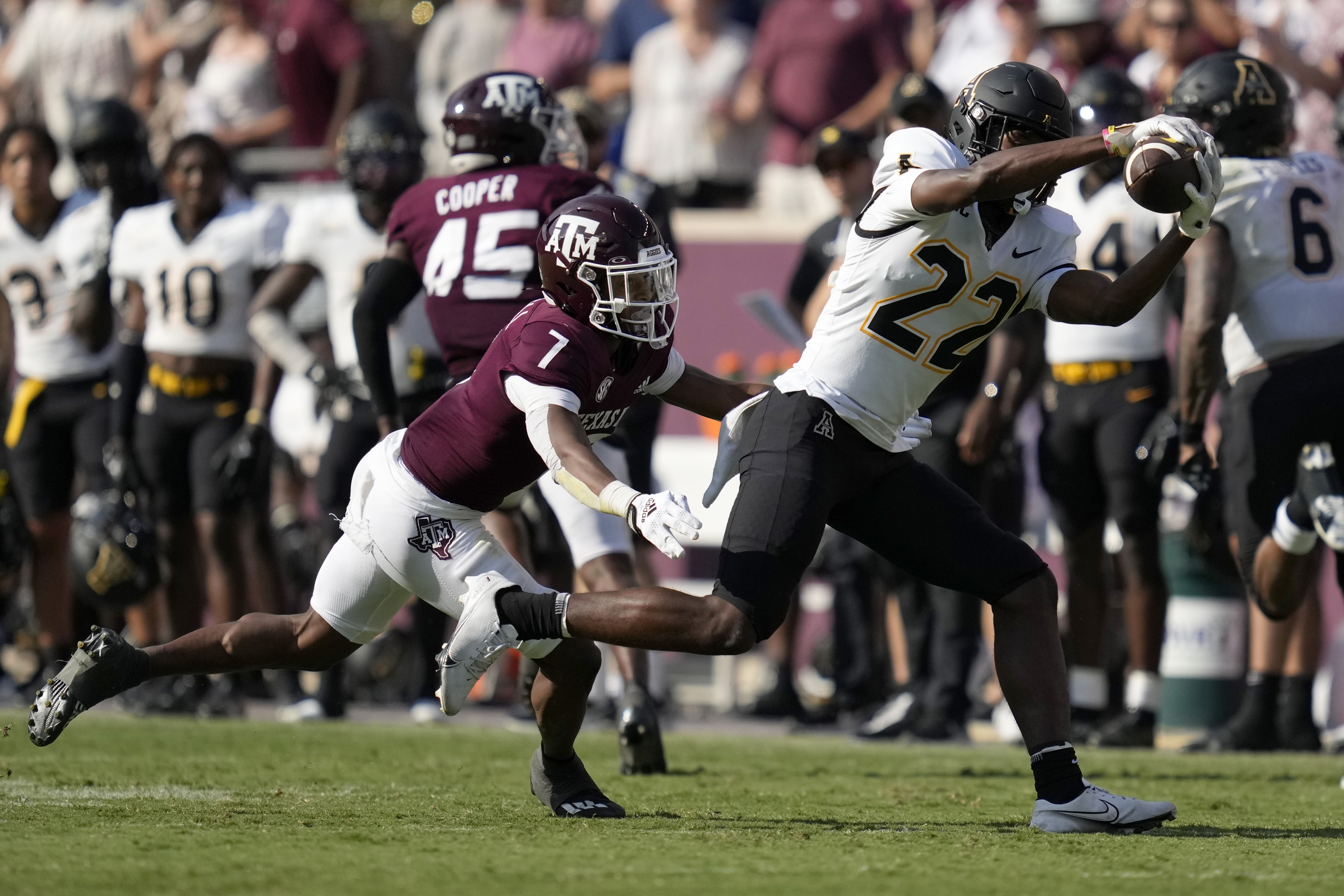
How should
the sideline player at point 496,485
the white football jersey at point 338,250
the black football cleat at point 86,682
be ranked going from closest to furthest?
the sideline player at point 496,485 → the black football cleat at point 86,682 → the white football jersey at point 338,250

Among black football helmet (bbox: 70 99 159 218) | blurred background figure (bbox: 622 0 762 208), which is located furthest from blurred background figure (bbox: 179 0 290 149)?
black football helmet (bbox: 70 99 159 218)

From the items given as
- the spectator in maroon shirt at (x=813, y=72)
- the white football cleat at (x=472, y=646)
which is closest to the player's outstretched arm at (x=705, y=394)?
the white football cleat at (x=472, y=646)

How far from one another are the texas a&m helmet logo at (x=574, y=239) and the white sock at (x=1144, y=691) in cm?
371

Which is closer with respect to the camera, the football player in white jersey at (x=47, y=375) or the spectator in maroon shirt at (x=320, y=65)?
the football player in white jersey at (x=47, y=375)

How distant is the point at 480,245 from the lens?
5.81 metres

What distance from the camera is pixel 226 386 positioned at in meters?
8.02

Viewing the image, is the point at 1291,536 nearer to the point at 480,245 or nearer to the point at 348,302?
the point at 480,245

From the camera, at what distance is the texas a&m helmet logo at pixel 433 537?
4.38 meters

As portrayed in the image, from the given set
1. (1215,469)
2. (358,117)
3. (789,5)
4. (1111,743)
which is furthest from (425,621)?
(789,5)

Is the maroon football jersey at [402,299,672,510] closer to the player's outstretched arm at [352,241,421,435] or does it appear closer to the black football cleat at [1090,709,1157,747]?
the player's outstretched arm at [352,241,421,435]

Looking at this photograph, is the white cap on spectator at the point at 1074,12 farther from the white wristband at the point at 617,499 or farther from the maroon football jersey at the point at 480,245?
the white wristband at the point at 617,499

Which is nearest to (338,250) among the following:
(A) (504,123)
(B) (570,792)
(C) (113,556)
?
(C) (113,556)

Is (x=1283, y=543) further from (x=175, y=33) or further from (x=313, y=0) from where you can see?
(x=175, y=33)

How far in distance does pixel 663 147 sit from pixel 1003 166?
6.70m
